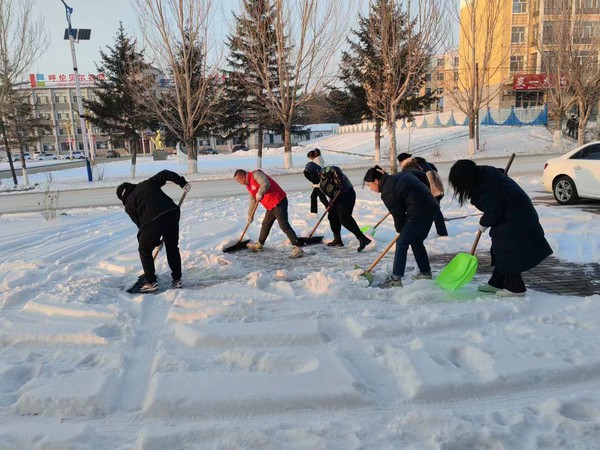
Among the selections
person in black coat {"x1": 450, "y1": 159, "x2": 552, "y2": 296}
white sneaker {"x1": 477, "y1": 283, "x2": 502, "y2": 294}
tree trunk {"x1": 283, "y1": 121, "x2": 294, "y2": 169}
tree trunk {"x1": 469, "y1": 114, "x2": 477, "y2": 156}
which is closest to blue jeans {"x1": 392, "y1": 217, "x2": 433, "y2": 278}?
person in black coat {"x1": 450, "y1": 159, "x2": 552, "y2": 296}

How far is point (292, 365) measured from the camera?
3225 mm

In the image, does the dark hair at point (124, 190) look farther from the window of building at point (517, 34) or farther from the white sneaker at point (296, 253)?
the window of building at point (517, 34)

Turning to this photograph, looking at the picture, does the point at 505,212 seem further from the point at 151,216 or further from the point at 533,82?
the point at 533,82

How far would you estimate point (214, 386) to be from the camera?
2.96 meters

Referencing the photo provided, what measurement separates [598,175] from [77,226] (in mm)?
10382

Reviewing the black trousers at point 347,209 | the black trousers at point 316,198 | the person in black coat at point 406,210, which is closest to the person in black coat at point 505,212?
the person in black coat at point 406,210

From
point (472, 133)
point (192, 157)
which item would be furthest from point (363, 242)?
point (472, 133)

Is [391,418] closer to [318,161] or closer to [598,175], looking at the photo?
[318,161]

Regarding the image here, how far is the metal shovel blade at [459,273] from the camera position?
14.9 feet

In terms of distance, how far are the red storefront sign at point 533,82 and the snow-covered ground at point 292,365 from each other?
24.0 metres

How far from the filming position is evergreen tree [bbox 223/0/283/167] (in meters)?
22.1

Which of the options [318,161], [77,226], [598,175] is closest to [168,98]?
[77,226]

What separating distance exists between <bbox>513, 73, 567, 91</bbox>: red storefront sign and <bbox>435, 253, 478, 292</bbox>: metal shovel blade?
24123 millimetres

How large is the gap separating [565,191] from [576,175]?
Result: 382 millimetres
